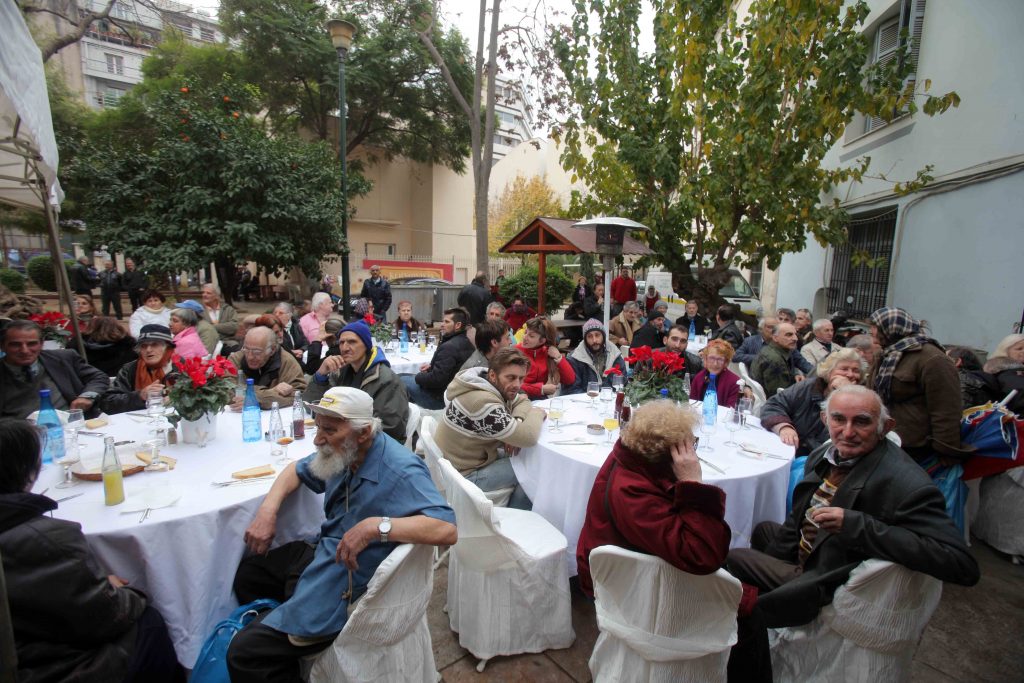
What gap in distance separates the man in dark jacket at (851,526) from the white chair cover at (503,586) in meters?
0.94

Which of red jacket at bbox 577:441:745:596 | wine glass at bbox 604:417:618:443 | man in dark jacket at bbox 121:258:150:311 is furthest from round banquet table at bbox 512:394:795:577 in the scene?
man in dark jacket at bbox 121:258:150:311

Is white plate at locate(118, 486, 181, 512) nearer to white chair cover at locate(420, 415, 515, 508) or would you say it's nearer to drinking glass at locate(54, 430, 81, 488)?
drinking glass at locate(54, 430, 81, 488)

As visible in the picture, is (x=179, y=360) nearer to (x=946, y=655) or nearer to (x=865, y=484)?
(x=865, y=484)

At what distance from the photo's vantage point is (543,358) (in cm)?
512

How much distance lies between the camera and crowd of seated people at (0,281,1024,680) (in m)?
1.92

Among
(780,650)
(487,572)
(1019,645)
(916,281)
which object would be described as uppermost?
(916,281)

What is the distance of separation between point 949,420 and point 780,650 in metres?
1.96

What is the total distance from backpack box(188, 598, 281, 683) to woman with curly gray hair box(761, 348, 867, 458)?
3272 millimetres

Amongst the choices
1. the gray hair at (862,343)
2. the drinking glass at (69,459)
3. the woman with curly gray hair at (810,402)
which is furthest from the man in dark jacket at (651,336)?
the drinking glass at (69,459)

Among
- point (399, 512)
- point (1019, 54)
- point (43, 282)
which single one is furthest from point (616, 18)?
point (43, 282)

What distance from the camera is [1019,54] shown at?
621 cm

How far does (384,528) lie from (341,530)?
0.31m

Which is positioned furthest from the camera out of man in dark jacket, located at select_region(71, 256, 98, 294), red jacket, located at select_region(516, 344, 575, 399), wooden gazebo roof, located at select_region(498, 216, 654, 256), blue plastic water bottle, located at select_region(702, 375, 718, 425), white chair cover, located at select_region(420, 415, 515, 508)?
man in dark jacket, located at select_region(71, 256, 98, 294)

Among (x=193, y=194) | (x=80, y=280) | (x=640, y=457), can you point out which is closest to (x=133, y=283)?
(x=80, y=280)
